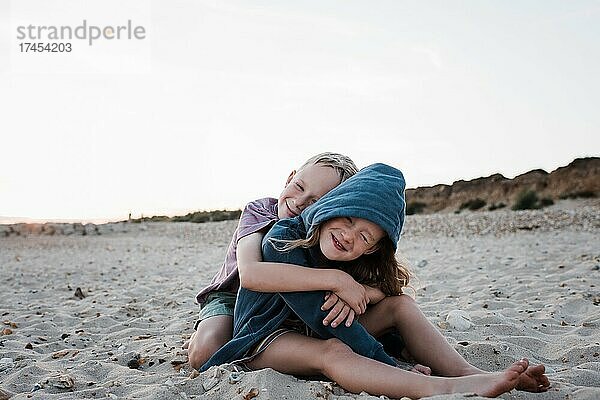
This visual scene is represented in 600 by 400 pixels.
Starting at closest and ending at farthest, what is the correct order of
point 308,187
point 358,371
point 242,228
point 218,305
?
point 358,371 < point 308,187 < point 242,228 < point 218,305

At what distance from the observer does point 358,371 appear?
266 centimetres

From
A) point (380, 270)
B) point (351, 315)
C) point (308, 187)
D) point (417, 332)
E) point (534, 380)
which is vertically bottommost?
point (534, 380)

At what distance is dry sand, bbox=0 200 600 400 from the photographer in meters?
2.91

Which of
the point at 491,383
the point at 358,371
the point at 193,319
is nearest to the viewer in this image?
the point at 491,383

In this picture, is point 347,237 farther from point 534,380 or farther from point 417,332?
point 534,380

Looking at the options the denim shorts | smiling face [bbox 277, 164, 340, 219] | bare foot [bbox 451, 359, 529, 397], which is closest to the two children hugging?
bare foot [bbox 451, 359, 529, 397]

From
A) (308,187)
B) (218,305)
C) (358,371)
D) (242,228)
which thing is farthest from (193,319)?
(358,371)

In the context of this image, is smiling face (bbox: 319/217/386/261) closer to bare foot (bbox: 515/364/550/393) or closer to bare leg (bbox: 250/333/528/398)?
bare leg (bbox: 250/333/528/398)

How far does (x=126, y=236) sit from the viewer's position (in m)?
20.1

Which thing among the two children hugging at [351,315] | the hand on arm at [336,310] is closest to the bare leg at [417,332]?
the two children hugging at [351,315]

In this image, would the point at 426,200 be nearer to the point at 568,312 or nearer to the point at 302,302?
the point at 568,312

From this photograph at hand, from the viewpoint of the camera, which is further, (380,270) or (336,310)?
(380,270)

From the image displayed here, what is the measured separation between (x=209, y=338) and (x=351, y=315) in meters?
0.88

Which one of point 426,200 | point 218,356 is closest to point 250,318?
point 218,356
